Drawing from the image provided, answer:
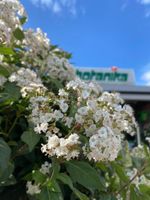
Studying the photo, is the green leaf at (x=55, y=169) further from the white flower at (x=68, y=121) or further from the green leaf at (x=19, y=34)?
the green leaf at (x=19, y=34)

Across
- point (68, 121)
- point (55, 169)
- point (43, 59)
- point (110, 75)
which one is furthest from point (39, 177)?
point (110, 75)

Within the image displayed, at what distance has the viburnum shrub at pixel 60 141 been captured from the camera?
95 centimetres

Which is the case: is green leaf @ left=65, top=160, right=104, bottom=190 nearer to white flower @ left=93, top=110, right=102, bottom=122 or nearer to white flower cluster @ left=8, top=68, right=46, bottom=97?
white flower @ left=93, top=110, right=102, bottom=122

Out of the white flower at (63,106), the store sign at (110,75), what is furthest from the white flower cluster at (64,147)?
the store sign at (110,75)

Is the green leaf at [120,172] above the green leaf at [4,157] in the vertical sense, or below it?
below

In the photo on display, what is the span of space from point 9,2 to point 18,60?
0.24 metres

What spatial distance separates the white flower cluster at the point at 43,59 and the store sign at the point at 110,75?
4249 mm

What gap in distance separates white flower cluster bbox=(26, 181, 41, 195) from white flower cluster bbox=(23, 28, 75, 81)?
0.68 meters

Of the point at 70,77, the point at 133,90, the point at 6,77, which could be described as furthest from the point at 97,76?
the point at 6,77

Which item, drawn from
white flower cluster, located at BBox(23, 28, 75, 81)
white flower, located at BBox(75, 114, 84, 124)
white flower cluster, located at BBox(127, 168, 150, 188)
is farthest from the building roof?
white flower, located at BBox(75, 114, 84, 124)

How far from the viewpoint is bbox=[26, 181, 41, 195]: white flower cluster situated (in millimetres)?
1042

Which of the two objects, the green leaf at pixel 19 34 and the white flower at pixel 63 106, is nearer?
the white flower at pixel 63 106

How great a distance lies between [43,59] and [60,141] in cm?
89

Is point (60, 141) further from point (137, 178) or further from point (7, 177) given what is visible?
point (137, 178)
